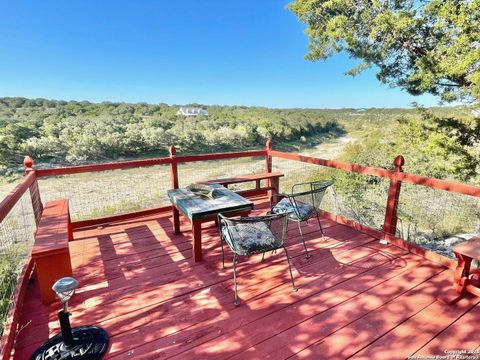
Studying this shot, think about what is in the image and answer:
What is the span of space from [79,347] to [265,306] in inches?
52.2

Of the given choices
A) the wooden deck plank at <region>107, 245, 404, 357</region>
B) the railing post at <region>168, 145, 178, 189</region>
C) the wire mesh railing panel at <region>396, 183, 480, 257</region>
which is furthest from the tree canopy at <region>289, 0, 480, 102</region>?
the railing post at <region>168, 145, 178, 189</region>

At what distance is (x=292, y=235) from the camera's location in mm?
3525

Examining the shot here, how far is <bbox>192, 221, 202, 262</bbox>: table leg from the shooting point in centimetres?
281

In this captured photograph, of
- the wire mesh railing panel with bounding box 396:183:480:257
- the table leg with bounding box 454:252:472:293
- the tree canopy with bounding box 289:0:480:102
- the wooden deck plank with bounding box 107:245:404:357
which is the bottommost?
the wire mesh railing panel with bounding box 396:183:480:257

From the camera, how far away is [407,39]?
596 cm

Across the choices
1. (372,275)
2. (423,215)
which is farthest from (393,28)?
(372,275)

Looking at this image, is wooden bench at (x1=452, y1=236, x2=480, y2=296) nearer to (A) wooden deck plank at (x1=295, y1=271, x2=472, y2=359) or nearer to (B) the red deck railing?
(A) wooden deck plank at (x1=295, y1=271, x2=472, y2=359)

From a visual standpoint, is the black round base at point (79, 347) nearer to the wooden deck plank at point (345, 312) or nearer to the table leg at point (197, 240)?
the wooden deck plank at point (345, 312)

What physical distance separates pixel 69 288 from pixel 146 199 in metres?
4.48

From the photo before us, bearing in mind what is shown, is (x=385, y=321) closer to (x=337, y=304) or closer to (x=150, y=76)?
(x=337, y=304)

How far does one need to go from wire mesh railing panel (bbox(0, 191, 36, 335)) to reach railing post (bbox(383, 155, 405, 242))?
3630mm

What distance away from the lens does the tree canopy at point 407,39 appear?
488 centimetres

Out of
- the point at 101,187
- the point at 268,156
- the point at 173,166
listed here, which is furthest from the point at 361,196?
the point at 101,187

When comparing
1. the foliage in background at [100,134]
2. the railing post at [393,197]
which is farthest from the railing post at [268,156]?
→ the foliage in background at [100,134]
